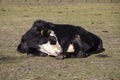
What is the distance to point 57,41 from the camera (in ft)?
29.7

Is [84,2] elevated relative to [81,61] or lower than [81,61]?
lower

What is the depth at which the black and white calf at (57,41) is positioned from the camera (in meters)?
9.02

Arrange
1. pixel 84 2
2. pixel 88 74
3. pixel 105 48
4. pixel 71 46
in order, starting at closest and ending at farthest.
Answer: pixel 88 74 < pixel 71 46 < pixel 105 48 < pixel 84 2

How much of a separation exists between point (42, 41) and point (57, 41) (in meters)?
0.33

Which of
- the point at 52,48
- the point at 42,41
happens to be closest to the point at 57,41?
the point at 52,48

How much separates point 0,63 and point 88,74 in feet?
6.63

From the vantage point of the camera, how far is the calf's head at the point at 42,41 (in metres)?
8.98

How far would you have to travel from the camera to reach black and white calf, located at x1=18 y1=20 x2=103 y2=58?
902cm

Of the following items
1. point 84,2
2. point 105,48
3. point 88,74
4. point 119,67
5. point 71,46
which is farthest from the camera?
point 84,2

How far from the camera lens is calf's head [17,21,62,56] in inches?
354

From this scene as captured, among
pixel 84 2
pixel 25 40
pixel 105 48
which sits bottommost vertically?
pixel 84 2

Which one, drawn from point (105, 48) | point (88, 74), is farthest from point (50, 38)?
point (105, 48)

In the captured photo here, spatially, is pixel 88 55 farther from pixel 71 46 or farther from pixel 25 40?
pixel 25 40

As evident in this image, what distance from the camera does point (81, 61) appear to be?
897 cm
